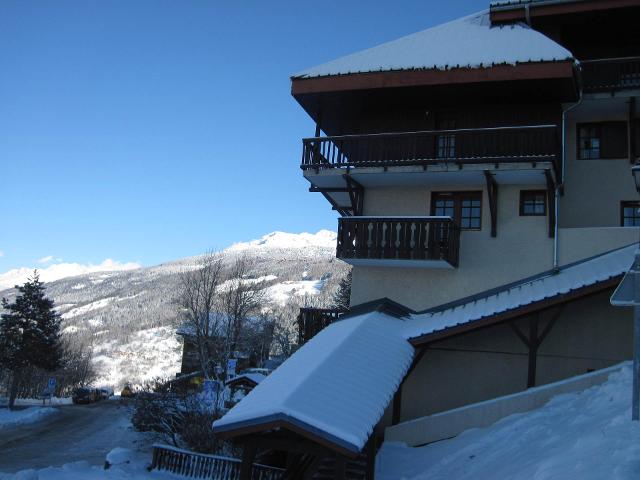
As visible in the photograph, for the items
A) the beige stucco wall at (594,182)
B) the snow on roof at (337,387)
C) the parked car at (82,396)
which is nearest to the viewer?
the snow on roof at (337,387)

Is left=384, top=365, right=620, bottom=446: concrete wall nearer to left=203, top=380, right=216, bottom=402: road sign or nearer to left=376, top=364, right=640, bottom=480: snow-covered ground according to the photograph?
left=376, top=364, right=640, bottom=480: snow-covered ground

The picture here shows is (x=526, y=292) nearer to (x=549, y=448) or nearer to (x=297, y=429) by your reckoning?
(x=549, y=448)

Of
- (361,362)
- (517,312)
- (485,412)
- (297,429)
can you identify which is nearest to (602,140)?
(517,312)

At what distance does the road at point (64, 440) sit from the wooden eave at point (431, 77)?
15705mm

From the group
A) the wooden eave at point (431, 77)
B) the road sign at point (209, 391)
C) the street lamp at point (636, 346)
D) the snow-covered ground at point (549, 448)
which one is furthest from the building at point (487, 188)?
the road sign at point (209, 391)

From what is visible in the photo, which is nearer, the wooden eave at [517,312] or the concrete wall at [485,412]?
the concrete wall at [485,412]

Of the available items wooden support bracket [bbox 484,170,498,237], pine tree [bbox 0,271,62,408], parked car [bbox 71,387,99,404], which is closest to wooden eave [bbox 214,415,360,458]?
wooden support bracket [bbox 484,170,498,237]

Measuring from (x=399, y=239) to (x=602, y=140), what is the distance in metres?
7.02

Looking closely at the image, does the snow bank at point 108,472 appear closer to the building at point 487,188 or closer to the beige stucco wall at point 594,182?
the building at point 487,188

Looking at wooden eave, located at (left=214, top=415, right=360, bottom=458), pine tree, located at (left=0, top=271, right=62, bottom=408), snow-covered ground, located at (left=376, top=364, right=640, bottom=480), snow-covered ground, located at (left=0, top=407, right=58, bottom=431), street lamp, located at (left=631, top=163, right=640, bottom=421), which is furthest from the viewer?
pine tree, located at (left=0, top=271, right=62, bottom=408)

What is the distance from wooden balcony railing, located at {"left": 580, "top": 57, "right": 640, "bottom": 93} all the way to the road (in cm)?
2066

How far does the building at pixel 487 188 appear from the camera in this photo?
15.9 metres

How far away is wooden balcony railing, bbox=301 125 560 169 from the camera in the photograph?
53.2 ft

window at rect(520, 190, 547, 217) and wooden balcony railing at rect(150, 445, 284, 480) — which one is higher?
window at rect(520, 190, 547, 217)
